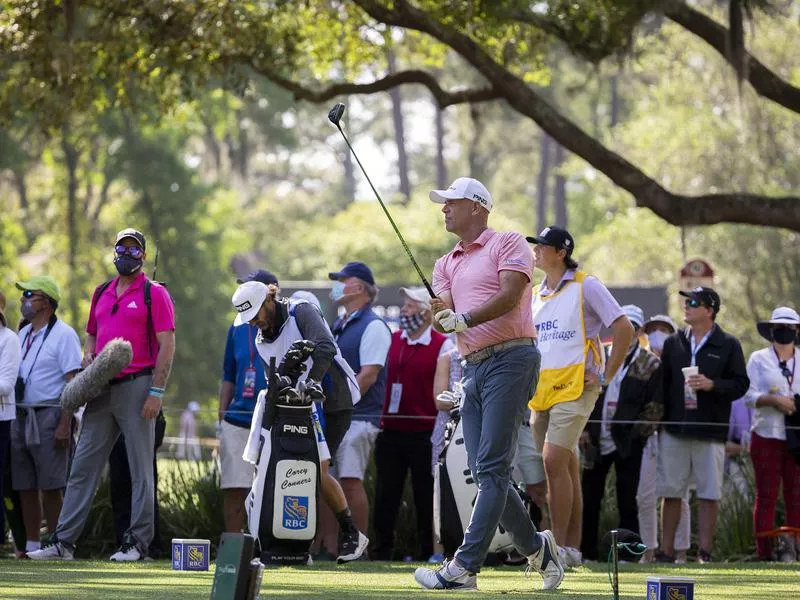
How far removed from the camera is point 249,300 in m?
10.7

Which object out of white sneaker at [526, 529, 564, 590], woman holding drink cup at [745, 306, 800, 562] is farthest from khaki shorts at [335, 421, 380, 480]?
white sneaker at [526, 529, 564, 590]

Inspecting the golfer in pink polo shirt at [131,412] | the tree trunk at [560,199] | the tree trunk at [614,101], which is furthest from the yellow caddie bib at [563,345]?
the tree trunk at [560,199]

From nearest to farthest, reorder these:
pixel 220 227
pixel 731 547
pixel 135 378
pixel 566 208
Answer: pixel 135 378 < pixel 731 547 < pixel 220 227 < pixel 566 208

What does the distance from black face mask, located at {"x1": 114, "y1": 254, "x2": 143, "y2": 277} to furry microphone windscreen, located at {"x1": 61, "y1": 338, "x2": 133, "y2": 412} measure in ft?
1.73

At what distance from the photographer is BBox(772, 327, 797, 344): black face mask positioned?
1319 centimetres

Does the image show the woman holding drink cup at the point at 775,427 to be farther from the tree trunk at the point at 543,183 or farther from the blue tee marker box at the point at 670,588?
the tree trunk at the point at 543,183

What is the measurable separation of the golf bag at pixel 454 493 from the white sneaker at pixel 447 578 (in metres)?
2.68

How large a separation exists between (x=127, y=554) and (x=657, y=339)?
17.3ft

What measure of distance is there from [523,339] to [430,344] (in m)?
4.33

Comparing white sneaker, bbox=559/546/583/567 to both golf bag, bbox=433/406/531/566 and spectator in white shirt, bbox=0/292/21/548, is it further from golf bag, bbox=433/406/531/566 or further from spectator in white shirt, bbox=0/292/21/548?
spectator in white shirt, bbox=0/292/21/548

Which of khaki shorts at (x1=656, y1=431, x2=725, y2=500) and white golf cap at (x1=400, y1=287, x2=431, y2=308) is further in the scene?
white golf cap at (x1=400, y1=287, x2=431, y2=308)

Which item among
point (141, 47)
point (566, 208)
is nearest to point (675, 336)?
point (141, 47)

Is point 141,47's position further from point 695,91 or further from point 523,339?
point 695,91

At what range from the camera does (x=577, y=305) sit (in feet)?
35.3
